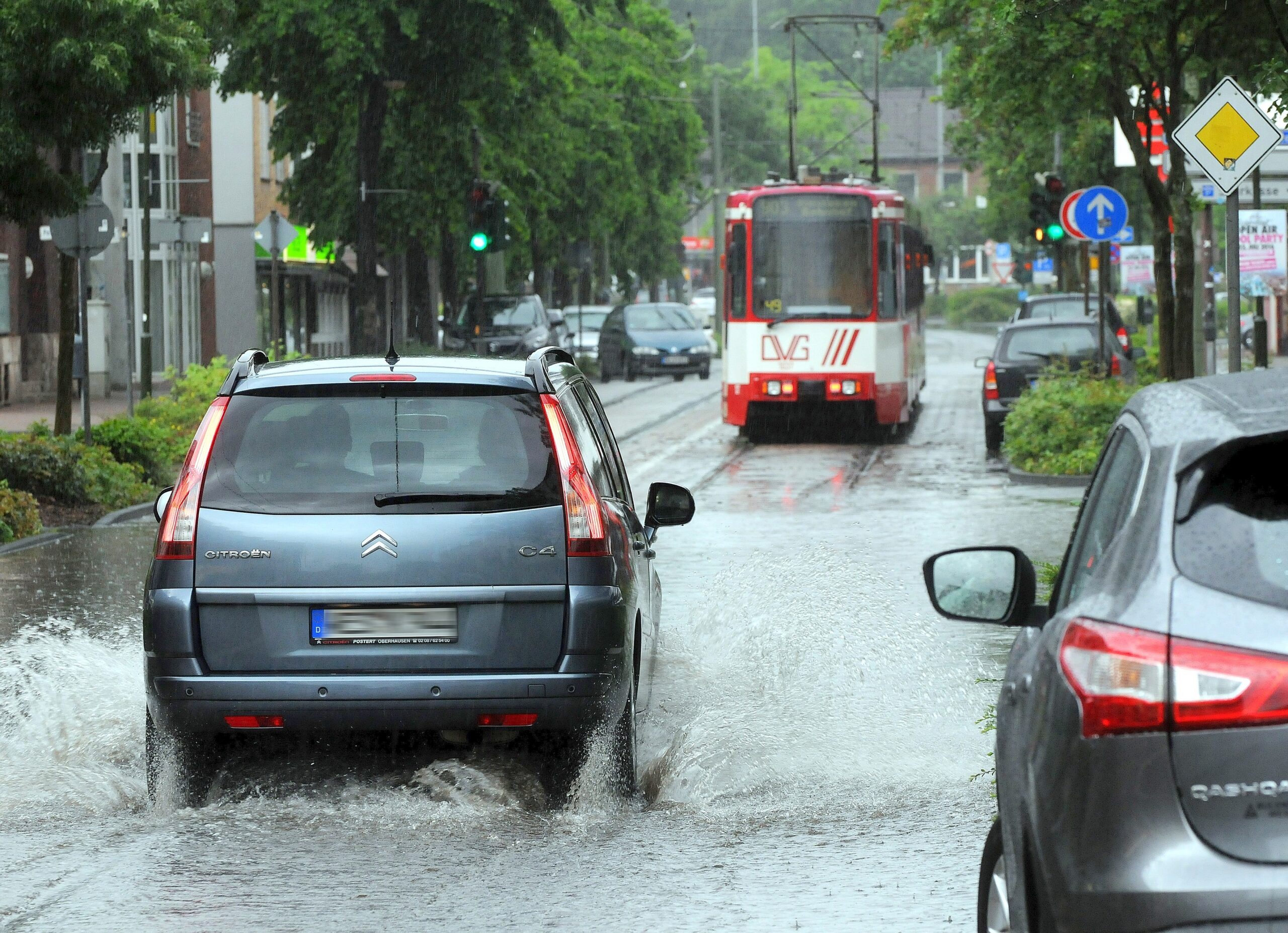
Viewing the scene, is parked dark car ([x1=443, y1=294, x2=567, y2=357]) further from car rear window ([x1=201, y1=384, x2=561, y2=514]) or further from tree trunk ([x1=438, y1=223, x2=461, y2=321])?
car rear window ([x1=201, y1=384, x2=561, y2=514])

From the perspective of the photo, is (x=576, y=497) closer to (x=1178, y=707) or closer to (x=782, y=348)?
(x=1178, y=707)

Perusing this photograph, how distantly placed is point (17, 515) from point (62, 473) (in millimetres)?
2065

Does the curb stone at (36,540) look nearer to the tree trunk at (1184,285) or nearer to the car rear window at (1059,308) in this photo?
the tree trunk at (1184,285)

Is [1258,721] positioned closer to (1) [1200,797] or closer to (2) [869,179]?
(1) [1200,797]

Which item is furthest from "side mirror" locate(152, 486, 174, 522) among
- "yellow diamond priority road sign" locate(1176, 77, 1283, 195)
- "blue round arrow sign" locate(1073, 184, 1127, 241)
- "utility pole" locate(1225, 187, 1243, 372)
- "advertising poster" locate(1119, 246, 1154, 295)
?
"advertising poster" locate(1119, 246, 1154, 295)

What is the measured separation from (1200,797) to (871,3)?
12587 cm

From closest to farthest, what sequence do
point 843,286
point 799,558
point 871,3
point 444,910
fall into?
point 444,910 < point 799,558 < point 843,286 < point 871,3

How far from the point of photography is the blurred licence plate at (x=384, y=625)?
653 centimetres

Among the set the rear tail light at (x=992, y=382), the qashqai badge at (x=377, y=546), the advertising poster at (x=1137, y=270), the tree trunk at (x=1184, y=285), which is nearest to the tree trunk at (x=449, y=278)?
the advertising poster at (x=1137, y=270)

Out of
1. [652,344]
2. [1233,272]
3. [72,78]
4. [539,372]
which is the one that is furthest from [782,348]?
[652,344]

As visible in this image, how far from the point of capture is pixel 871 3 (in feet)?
411

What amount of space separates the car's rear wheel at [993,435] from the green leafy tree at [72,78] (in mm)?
10018

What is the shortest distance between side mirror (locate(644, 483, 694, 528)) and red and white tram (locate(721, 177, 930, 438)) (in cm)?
1725

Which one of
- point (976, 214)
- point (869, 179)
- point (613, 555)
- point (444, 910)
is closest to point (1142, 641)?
point (444, 910)
